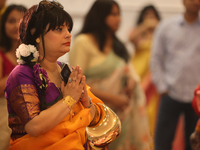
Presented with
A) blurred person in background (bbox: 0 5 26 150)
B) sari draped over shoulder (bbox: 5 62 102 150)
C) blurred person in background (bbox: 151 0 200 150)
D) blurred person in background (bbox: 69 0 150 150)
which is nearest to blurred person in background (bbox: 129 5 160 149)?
blurred person in background (bbox: 151 0 200 150)

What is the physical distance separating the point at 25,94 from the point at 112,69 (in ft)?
3.98

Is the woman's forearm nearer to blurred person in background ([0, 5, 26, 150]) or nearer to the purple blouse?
the purple blouse

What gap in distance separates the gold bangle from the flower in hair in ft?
0.31

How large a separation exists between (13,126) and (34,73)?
253mm

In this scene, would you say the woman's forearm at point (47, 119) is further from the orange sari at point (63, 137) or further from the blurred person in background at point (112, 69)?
the blurred person in background at point (112, 69)

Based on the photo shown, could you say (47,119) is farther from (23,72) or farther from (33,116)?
(23,72)

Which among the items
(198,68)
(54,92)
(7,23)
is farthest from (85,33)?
(54,92)

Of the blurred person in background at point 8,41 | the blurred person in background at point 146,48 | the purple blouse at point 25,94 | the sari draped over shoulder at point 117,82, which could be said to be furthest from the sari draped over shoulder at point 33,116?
the blurred person in background at point 146,48

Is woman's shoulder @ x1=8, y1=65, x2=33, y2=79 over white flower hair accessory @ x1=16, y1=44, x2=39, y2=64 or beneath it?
beneath

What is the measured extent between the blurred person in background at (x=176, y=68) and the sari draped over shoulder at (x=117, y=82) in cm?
16

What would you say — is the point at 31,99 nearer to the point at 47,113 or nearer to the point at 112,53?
the point at 47,113

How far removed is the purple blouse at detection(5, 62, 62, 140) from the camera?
107cm

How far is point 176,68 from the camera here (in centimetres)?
250

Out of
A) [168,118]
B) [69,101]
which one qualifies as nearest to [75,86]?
[69,101]
